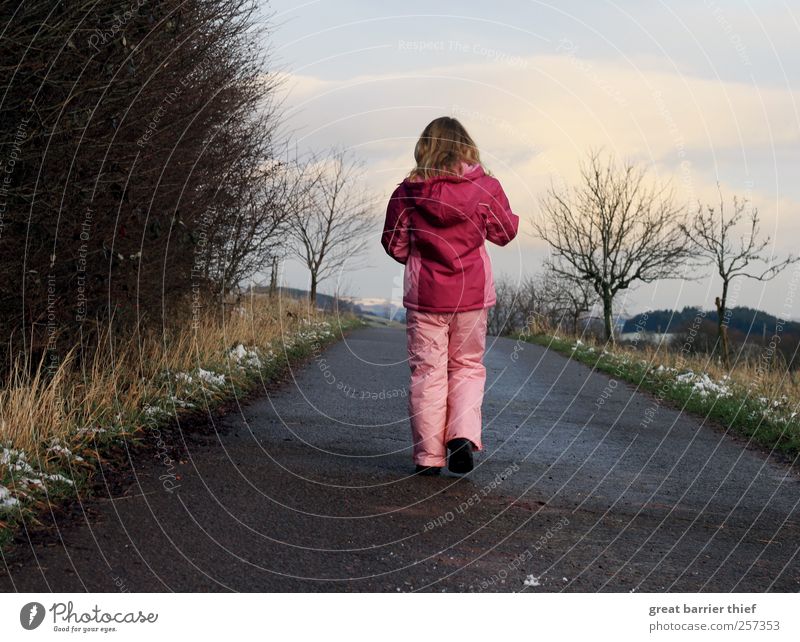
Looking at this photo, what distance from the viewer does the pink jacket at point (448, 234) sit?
23.3 ft

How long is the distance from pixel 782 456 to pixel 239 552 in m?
5.87

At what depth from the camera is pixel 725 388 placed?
12883mm

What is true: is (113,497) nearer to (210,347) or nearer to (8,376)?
(8,376)

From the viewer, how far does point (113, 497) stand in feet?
20.3

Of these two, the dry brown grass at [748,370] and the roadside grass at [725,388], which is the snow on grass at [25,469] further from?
the dry brown grass at [748,370]

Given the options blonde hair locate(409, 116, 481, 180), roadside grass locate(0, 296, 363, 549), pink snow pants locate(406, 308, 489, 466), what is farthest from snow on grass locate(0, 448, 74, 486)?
Answer: blonde hair locate(409, 116, 481, 180)

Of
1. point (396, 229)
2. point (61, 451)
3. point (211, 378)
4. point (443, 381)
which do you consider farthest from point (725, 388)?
point (61, 451)

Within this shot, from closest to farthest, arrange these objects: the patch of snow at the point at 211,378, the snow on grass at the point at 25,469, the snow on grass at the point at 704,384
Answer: the snow on grass at the point at 25,469, the patch of snow at the point at 211,378, the snow on grass at the point at 704,384

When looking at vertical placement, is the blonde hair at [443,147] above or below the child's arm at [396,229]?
above

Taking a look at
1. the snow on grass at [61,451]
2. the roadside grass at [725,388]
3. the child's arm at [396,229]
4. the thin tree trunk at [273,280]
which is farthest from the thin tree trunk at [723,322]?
the snow on grass at [61,451]

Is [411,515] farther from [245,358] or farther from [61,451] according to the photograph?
[245,358]

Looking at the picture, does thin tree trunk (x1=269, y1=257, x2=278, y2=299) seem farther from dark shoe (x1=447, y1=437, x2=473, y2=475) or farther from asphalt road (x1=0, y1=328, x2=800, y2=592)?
dark shoe (x1=447, y1=437, x2=473, y2=475)

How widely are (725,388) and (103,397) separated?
797 cm

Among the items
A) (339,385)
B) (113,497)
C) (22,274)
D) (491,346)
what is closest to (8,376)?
(22,274)
